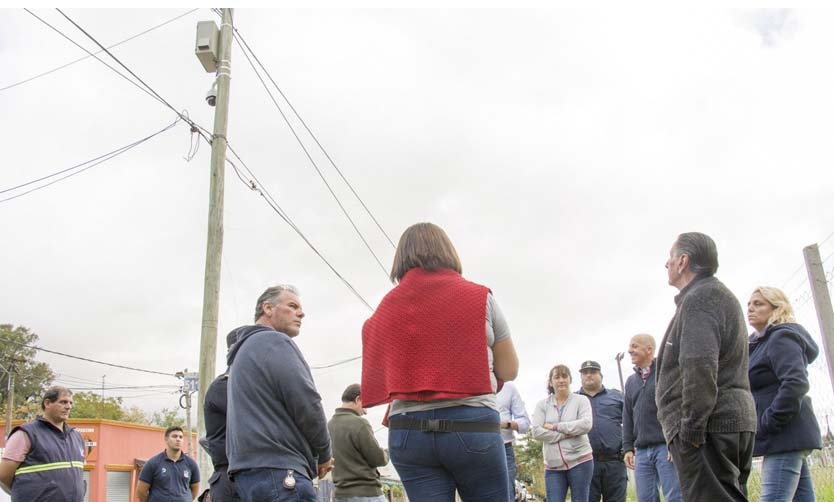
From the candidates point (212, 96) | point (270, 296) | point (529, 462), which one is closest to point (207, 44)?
point (212, 96)

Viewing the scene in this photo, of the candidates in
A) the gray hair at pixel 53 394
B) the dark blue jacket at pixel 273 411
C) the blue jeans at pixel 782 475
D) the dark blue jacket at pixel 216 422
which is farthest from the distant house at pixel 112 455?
the blue jeans at pixel 782 475

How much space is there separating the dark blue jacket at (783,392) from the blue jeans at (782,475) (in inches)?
2.3

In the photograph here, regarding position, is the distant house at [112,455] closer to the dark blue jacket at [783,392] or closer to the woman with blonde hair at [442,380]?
the dark blue jacket at [783,392]

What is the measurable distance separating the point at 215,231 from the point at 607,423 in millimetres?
5240

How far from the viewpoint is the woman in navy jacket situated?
13.7 feet

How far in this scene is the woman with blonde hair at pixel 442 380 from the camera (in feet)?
9.27

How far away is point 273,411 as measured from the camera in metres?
3.66

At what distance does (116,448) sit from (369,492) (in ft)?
90.7

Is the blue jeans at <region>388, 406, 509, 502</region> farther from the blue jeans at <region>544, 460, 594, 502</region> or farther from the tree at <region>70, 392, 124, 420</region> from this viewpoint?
the tree at <region>70, 392, 124, 420</region>

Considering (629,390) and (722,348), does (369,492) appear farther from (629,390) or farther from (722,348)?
(722,348)

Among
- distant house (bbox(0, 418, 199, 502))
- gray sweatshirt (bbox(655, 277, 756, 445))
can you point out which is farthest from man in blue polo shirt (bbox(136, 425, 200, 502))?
distant house (bbox(0, 418, 199, 502))

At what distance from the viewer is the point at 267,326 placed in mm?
4152

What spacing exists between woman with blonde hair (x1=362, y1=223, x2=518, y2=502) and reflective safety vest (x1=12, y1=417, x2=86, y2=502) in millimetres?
3942

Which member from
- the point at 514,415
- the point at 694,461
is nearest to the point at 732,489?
the point at 694,461
